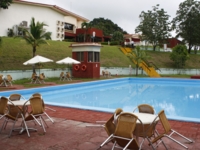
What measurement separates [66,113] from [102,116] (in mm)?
1124

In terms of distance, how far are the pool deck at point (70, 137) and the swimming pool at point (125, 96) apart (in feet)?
3.92

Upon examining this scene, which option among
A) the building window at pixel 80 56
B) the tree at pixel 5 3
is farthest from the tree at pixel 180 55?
the tree at pixel 5 3

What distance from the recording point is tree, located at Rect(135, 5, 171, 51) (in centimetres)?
3653

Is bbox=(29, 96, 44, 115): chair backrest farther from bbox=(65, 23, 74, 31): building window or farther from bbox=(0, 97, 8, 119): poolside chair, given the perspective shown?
bbox=(65, 23, 74, 31): building window

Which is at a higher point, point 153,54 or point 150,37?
point 150,37

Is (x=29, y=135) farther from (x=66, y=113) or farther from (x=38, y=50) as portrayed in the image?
(x=38, y=50)

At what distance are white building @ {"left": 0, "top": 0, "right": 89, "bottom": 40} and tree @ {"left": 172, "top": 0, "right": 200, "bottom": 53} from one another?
17.7 m

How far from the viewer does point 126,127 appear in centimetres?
365

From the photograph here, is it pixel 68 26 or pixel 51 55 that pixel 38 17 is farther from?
pixel 51 55

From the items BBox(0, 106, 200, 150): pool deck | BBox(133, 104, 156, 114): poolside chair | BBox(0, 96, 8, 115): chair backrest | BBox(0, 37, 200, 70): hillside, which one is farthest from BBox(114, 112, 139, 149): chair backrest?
BBox(0, 37, 200, 70): hillside

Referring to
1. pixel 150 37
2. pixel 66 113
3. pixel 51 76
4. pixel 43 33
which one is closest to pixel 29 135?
pixel 66 113

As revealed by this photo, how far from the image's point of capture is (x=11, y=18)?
32.1m

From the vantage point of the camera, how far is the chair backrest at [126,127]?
3596 millimetres

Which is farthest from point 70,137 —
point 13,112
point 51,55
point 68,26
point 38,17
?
point 68,26
